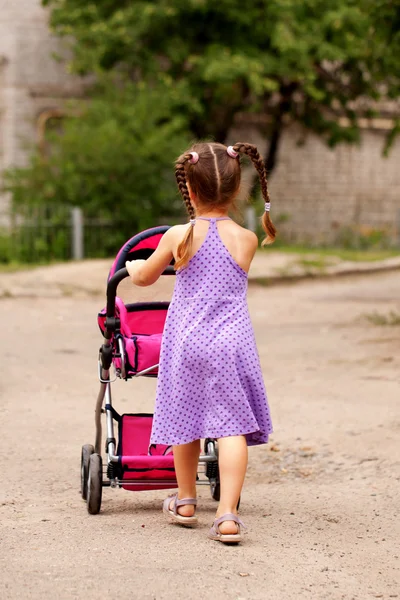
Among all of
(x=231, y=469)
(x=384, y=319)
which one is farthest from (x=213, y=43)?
(x=231, y=469)

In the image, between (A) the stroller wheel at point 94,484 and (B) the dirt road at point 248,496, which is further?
(A) the stroller wheel at point 94,484

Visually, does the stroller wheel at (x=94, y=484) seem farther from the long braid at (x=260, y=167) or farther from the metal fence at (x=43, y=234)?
the metal fence at (x=43, y=234)

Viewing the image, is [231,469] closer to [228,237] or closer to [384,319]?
[228,237]

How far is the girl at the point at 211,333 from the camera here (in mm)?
4230

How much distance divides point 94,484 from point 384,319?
7.43 meters

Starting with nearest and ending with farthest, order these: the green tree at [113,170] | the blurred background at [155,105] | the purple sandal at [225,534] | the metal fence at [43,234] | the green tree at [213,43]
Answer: the purple sandal at [225,534] < the metal fence at [43,234] < the green tree at [113,170] < the blurred background at [155,105] < the green tree at [213,43]

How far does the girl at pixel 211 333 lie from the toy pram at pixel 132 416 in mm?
231

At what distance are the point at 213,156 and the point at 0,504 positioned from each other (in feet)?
5.80

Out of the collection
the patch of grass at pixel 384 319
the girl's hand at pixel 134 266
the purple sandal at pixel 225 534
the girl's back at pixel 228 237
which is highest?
the girl's back at pixel 228 237

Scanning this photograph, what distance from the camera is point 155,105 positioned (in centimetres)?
2036

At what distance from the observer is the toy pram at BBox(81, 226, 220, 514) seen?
4.59m

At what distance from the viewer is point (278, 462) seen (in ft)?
19.5

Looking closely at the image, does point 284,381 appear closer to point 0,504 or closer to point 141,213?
point 0,504

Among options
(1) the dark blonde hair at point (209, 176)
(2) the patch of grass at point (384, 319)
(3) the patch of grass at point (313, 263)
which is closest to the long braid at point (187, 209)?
(1) the dark blonde hair at point (209, 176)
